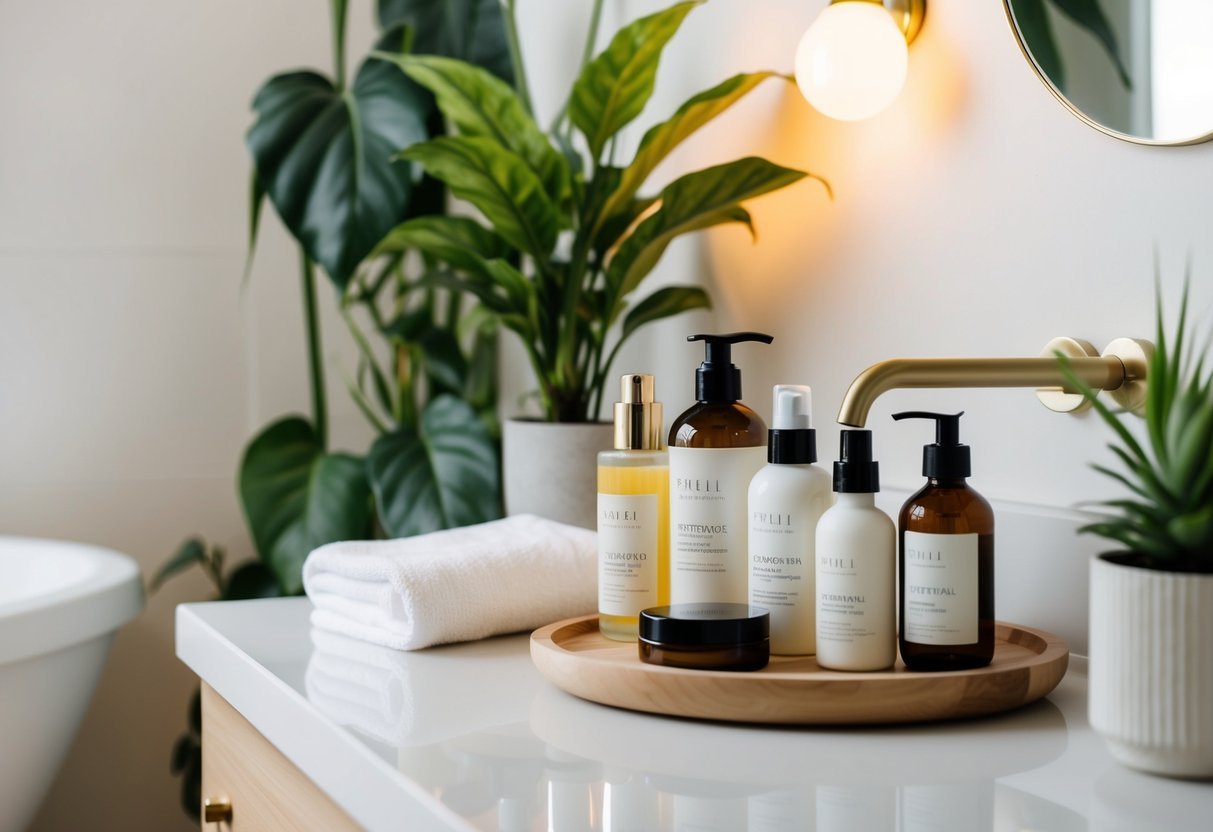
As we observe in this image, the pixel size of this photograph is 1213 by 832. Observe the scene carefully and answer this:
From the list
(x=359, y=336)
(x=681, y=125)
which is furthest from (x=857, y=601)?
(x=359, y=336)

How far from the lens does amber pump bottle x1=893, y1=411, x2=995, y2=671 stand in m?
0.67

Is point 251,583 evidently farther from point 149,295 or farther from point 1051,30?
point 1051,30

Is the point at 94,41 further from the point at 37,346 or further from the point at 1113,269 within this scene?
the point at 1113,269

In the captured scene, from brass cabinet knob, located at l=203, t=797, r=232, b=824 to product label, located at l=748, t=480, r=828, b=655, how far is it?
479 millimetres

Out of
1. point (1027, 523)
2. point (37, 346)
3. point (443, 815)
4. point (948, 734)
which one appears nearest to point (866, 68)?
point (1027, 523)

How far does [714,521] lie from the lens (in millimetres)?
764

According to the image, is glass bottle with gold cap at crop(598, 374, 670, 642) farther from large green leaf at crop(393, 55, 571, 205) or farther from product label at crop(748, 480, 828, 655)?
large green leaf at crop(393, 55, 571, 205)

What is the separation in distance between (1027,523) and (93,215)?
1494 mm

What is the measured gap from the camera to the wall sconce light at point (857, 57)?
0.91 m

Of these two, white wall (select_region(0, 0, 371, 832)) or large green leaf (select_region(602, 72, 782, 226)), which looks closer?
large green leaf (select_region(602, 72, 782, 226))

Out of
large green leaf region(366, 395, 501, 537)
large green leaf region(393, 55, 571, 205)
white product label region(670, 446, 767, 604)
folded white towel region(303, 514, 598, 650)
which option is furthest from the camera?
large green leaf region(366, 395, 501, 537)

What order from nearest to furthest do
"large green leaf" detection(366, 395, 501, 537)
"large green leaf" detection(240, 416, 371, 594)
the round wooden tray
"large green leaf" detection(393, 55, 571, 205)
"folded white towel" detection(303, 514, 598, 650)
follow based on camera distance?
the round wooden tray, "folded white towel" detection(303, 514, 598, 650), "large green leaf" detection(393, 55, 571, 205), "large green leaf" detection(366, 395, 501, 537), "large green leaf" detection(240, 416, 371, 594)

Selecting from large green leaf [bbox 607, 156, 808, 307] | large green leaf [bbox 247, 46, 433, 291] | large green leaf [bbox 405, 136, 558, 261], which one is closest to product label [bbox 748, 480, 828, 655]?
large green leaf [bbox 607, 156, 808, 307]

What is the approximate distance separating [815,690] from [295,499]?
1027mm
